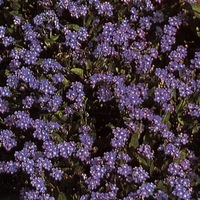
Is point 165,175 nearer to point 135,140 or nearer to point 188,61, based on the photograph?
point 135,140

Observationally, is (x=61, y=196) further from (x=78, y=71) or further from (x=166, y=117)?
(x=78, y=71)

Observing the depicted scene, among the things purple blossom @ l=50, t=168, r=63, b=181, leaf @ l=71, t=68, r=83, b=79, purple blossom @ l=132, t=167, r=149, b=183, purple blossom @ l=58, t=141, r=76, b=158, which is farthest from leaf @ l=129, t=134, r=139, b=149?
leaf @ l=71, t=68, r=83, b=79

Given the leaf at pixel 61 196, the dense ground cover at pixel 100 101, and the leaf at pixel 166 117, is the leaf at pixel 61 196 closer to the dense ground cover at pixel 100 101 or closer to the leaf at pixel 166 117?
the dense ground cover at pixel 100 101

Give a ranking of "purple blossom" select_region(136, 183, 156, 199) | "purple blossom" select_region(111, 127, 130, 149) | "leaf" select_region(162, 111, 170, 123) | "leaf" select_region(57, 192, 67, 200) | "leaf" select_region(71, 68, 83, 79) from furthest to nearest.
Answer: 1. "leaf" select_region(71, 68, 83, 79)
2. "leaf" select_region(162, 111, 170, 123)
3. "purple blossom" select_region(111, 127, 130, 149)
4. "leaf" select_region(57, 192, 67, 200)
5. "purple blossom" select_region(136, 183, 156, 199)

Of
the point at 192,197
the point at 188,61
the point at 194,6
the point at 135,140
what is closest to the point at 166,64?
the point at 188,61

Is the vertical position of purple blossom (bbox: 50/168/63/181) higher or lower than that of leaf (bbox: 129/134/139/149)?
lower

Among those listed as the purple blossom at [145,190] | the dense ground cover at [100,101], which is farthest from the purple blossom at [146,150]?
the purple blossom at [145,190]

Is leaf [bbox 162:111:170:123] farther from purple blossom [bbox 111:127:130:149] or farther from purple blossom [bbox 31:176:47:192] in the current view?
purple blossom [bbox 31:176:47:192]

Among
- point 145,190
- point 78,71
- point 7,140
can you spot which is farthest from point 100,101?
point 145,190
